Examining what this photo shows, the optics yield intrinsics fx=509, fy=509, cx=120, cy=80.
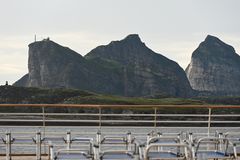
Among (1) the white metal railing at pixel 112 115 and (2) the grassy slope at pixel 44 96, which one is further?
(2) the grassy slope at pixel 44 96

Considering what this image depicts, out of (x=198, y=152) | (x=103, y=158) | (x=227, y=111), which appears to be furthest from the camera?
(x=227, y=111)

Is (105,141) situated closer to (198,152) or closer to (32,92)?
(198,152)

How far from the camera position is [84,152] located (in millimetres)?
5027

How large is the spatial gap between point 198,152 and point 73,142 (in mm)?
1925

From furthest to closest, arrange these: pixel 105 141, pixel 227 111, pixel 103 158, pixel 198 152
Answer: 1. pixel 227 111
2. pixel 105 141
3. pixel 198 152
4. pixel 103 158

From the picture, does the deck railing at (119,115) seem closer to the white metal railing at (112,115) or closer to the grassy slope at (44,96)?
the white metal railing at (112,115)

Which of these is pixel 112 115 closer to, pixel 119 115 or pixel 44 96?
pixel 119 115

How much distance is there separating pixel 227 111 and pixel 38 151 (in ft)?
458

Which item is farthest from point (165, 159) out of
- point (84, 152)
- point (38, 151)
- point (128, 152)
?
point (38, 151)

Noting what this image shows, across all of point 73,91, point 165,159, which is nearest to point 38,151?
point 165,159

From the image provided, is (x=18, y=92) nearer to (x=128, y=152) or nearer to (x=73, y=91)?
(x=73, y=91)

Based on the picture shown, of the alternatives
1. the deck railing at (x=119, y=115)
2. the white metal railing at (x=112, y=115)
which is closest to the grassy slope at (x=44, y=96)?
the deck railing at (x=119, y=115)

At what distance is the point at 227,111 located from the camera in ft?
468

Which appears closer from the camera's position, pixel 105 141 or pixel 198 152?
pixel 198 152
